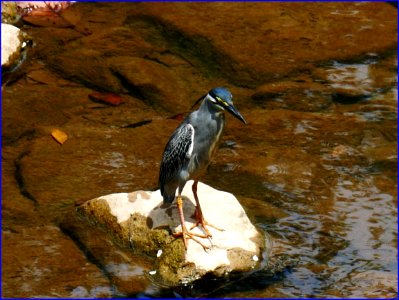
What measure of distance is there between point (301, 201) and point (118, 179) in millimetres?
1603

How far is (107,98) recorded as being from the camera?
7883 millimetres

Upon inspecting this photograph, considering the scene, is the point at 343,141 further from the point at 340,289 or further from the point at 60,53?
the point at 60,53

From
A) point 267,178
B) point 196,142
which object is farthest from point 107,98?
point 196,142

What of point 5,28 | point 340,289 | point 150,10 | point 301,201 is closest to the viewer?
point 340,289

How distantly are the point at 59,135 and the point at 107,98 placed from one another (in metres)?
0.84

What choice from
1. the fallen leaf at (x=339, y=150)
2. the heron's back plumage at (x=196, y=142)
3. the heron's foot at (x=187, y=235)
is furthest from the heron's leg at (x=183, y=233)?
the fallen leaf at (x=339, y=150)

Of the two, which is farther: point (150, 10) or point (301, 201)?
point (150, 10)

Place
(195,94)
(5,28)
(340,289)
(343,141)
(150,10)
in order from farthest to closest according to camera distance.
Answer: (150,10) → (5,28) → (195,94) → (343,141) → (340,289)

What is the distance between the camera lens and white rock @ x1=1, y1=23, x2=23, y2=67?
8359 millimetres

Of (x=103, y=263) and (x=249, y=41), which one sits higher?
(x=249, y=41)

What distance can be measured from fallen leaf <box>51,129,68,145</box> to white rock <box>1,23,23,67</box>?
4.77 ft

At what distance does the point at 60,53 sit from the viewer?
337 inches

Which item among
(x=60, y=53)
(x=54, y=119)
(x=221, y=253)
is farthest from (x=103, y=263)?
(x=60, y=53)

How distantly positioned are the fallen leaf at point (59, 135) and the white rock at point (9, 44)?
1.45 meters
